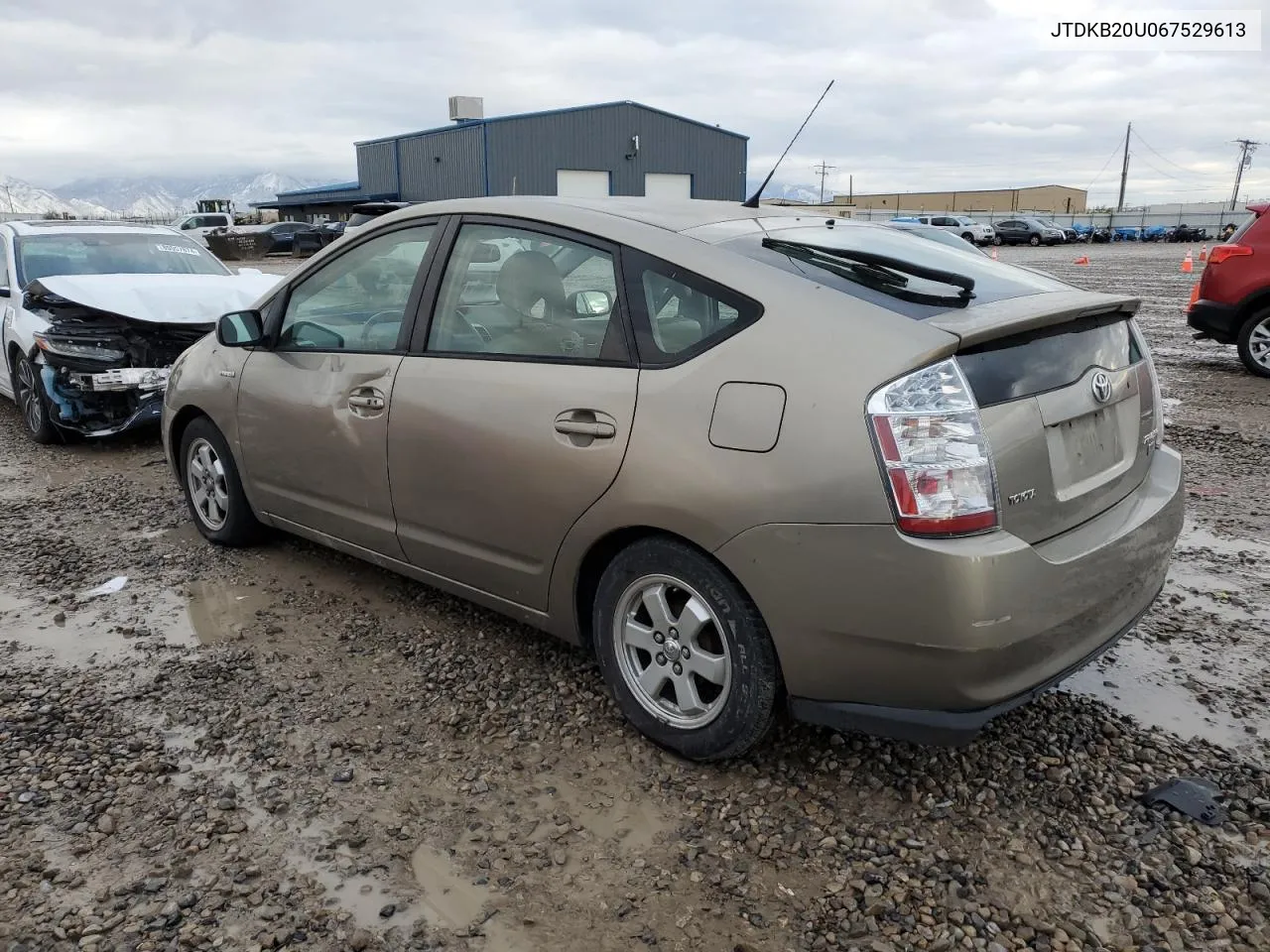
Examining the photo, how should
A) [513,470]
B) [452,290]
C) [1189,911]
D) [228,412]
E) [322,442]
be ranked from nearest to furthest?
[1189,911], [513,470], [452,290], [322,442], [228,412]

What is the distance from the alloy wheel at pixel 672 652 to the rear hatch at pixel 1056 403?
0.89 m

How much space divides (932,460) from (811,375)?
376 millimetres

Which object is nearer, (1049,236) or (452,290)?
(452,290)

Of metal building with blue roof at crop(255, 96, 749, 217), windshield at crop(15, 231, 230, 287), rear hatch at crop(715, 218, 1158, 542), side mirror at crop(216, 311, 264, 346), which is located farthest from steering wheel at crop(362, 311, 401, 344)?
metal building with blue roof at crop(255, 96, 749, 217)

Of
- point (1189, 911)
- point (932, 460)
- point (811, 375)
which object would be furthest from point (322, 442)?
point (1189, 911)

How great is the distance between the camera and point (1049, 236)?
1811 inches

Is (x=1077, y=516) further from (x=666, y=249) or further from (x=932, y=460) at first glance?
(x=666, y=249)

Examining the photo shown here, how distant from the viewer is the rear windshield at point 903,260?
2639 millimetres

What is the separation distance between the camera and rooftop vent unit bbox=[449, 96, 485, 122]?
143ft

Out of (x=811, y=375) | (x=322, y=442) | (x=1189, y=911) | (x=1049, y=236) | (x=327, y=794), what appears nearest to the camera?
(x=1189, y=911)

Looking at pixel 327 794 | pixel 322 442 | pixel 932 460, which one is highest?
pixel 932 460

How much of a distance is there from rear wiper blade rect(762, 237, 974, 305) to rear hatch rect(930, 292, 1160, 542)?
0.08 m

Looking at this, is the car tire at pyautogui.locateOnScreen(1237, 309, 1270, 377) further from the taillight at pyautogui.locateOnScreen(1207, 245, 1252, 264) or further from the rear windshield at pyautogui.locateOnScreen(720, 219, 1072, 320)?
the rear windshield at pyautogui.locateOnScreen(720, 219, 1072, 320)

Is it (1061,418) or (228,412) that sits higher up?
(1061,418)
